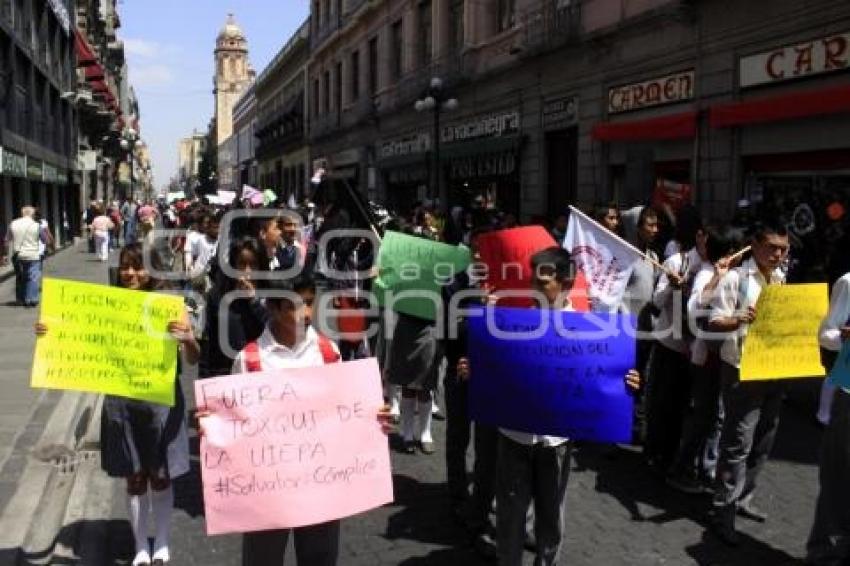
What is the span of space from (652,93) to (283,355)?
13.5 metres

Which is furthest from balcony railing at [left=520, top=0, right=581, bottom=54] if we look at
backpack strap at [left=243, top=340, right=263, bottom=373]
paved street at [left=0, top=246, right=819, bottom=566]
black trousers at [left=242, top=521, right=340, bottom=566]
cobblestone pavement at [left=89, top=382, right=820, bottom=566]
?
black trousers at [left=242, top=521, right=340, bottom=566]

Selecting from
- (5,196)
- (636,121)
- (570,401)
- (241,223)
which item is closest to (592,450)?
(570,401)

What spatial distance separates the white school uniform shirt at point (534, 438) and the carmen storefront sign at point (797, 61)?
9.27m

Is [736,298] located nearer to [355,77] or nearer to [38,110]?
[38,110]

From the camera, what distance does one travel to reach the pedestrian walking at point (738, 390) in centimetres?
494

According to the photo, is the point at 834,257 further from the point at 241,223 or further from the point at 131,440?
the point at 131,440

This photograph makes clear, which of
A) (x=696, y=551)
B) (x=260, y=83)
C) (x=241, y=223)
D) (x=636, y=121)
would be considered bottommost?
(x=696, y=551)

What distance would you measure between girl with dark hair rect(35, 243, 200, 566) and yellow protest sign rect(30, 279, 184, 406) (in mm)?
179

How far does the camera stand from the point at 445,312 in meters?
5.50

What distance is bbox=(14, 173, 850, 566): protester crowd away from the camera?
399 centimetres

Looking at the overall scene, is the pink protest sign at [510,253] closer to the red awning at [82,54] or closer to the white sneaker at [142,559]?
the white sneaker at [142,559]

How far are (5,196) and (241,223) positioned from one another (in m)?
17.9

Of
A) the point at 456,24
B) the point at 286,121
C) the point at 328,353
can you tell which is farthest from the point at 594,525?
the point at 286,121

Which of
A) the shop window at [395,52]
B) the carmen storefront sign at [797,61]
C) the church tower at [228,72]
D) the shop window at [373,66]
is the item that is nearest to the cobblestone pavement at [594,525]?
the carmen storefront sign at [797,61]
